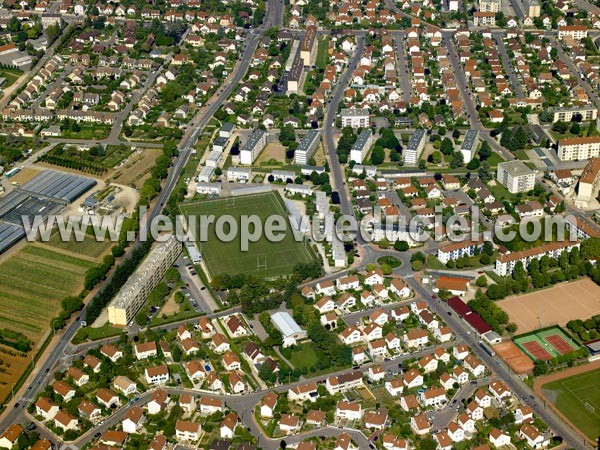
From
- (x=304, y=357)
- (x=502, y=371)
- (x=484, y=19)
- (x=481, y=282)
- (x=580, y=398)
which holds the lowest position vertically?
(x=580, y=398)

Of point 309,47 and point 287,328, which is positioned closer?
point 287,328

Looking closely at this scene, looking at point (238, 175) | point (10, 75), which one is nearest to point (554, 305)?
point (238, 175)

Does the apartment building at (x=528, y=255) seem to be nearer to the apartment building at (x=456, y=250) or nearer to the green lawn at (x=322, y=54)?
the apartment building at (x=456, y=250)

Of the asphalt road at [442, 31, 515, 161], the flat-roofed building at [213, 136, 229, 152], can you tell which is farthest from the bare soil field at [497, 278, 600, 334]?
the flat-roofed building at [213, 136, 229, 152]

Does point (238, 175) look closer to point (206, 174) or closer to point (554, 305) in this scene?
point (206, 174)

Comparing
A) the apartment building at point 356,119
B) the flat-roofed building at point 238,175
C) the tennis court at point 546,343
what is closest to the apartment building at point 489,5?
the apartment building at point 356,119
